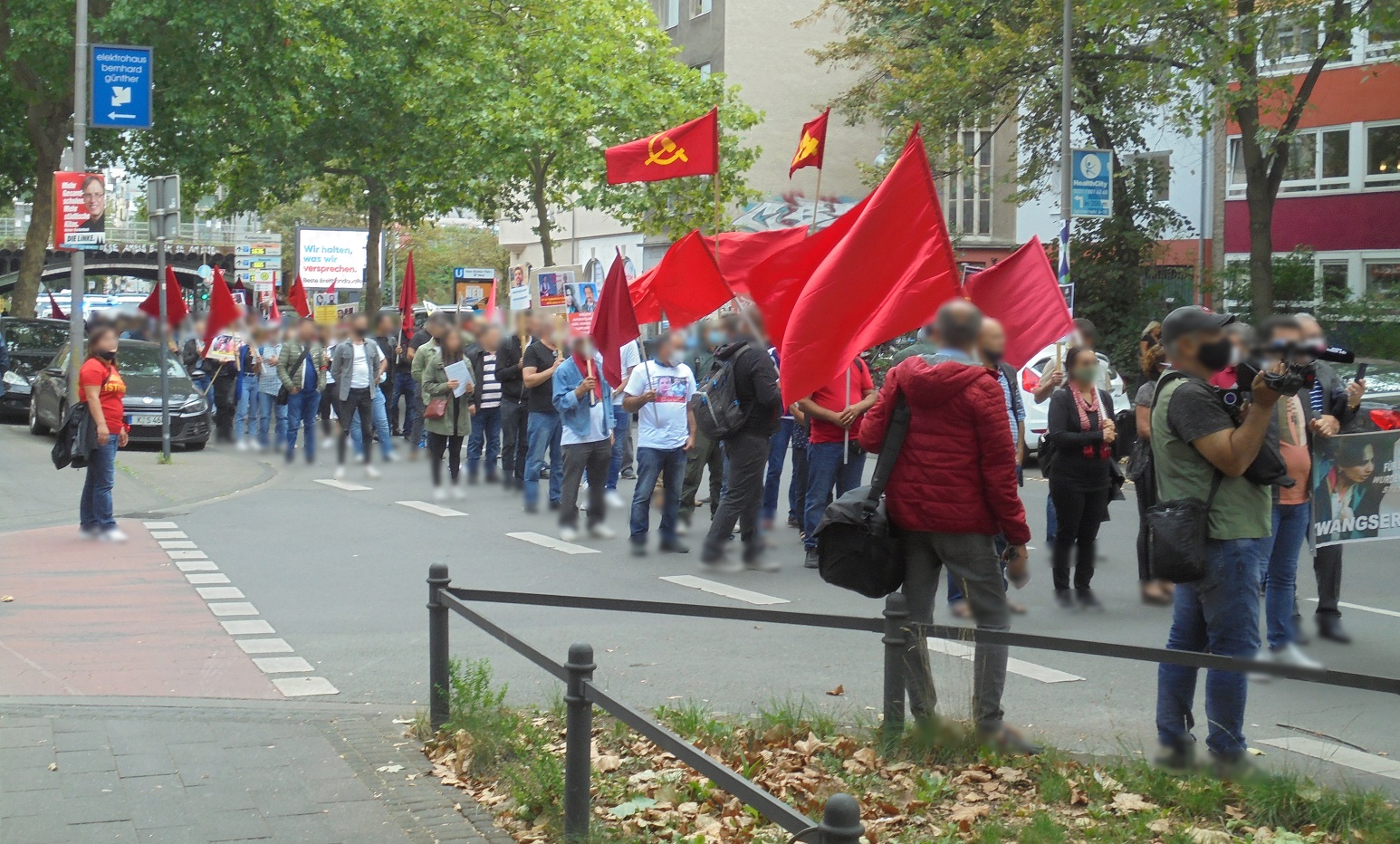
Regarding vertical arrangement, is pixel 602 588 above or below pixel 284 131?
below

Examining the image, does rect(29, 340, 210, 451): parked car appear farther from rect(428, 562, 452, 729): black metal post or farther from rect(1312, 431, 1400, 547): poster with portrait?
rect(428, 562, 452, 729): black metal post

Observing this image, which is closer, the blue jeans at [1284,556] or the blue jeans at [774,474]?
the blue jeans at [774,474]

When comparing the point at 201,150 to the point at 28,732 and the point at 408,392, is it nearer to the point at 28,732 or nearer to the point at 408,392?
the point at 408,392

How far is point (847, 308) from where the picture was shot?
48.9 inches

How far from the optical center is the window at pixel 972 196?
135 centimetres

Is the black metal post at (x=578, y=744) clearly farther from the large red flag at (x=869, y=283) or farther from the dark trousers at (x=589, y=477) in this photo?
the large red flag at (x=869, y=283)

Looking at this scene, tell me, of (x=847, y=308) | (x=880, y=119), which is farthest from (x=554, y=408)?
(x=847, y=308)

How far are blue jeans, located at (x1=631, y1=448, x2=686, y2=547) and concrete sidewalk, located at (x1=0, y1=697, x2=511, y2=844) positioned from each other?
3290mm

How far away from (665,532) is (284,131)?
89 cm

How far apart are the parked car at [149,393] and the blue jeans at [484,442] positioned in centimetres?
30

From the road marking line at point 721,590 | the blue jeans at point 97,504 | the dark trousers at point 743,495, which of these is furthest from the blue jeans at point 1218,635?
the blue jeans at point 97,504

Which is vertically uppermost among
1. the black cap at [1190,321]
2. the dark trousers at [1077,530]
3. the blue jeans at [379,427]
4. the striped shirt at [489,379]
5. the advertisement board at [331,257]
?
the advertisement board at [331,257]

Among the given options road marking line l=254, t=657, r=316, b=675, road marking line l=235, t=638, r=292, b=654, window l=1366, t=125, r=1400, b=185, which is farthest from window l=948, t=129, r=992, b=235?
road marking line l=235, t=638, r=292, b=654

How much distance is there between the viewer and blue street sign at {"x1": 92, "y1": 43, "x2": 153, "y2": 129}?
1.54 meters
